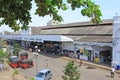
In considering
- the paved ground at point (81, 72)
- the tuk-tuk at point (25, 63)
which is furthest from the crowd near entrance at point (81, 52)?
the tuk-tuk at point (25, 63)

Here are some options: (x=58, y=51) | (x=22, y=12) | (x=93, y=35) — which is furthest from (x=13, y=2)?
(x=58, y=51)

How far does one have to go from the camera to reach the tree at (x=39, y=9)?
4.67 m

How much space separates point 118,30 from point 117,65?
4750 mm

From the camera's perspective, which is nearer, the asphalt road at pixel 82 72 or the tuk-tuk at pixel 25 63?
the asphalt road at pixel 82 72

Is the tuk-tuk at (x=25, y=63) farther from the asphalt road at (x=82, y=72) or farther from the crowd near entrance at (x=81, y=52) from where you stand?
the crowd near entrance at (x=81, y=52)

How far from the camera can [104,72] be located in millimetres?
31812

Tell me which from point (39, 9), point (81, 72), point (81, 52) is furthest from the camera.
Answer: point (81, 52)

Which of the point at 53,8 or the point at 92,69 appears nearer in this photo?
the point at 53,8

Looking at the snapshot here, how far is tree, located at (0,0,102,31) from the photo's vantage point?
4.67 meters

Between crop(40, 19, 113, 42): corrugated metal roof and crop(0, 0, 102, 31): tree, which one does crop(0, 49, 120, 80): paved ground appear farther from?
crop(0, 0, 102, 31): tree

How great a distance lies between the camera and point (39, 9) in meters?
5.62

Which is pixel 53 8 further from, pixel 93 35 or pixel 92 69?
pixel 93 35

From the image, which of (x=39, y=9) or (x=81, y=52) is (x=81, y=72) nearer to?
(x=81, y=52)

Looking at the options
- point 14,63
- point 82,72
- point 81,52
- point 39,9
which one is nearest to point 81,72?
point 82,72
